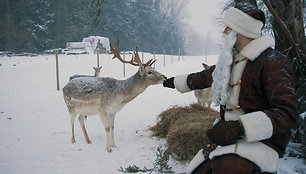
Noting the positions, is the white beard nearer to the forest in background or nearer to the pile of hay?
the pile of hay

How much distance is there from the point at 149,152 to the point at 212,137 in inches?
122

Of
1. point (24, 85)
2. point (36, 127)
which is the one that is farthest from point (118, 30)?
point (36, 127)

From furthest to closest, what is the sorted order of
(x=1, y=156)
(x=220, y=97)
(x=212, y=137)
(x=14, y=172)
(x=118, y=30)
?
(x=118, y=30) < (x=1, y=156) < (x=14, y=172) < (x=220, y=97) < (x=212, y=137)

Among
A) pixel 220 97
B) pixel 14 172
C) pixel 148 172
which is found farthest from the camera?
pixel 14 172

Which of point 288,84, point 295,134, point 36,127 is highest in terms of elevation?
point 288,84

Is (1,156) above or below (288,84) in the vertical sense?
below

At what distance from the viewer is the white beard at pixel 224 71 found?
2074 millimetres

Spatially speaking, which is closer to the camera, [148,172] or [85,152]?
[148,172]

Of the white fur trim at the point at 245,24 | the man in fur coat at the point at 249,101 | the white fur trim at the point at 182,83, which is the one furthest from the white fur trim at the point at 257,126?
the white fur trim at the point at 182,83

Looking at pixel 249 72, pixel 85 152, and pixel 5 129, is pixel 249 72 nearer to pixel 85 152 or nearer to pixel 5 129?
pixel 85 152

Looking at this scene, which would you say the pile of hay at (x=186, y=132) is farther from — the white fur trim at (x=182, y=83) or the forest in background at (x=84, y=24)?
the forest in background at (x=84, y=24)

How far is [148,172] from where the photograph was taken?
3746 mm

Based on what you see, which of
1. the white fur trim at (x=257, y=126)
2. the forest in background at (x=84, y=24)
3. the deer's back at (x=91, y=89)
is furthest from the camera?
the forest in background at (x=84, y=24)

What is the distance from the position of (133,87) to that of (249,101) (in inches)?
127
